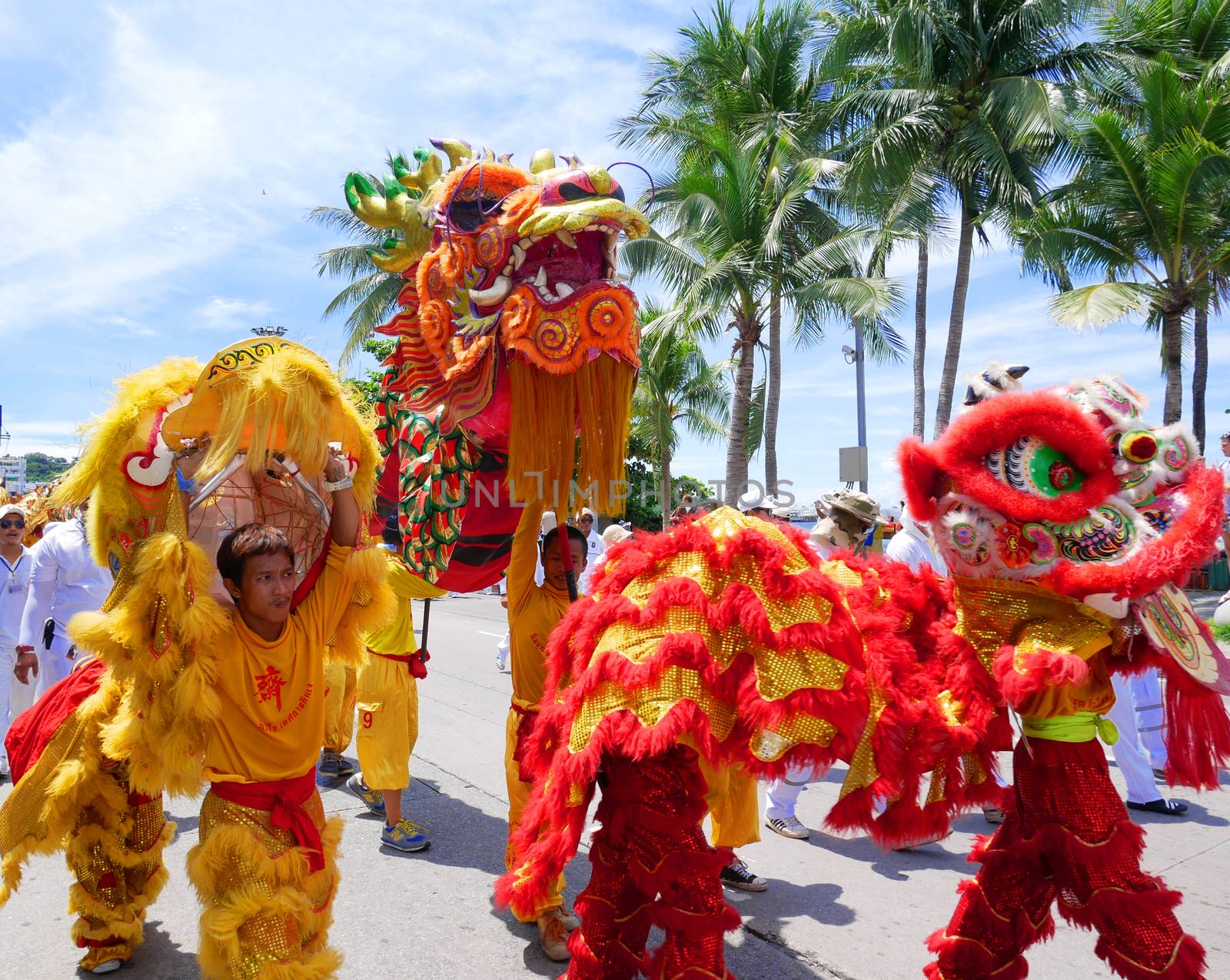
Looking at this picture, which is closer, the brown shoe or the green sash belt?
the green sash belt

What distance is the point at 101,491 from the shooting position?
2.50 m

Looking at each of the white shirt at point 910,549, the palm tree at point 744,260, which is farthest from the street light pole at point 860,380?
the white shirt at point 910,549

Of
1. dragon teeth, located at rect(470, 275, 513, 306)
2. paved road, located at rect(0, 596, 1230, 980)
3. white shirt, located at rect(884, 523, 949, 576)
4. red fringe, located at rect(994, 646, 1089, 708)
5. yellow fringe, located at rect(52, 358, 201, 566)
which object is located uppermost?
dragon teeth, located at rect(470, 275, 513, 306)

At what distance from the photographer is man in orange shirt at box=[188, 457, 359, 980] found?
226 cm

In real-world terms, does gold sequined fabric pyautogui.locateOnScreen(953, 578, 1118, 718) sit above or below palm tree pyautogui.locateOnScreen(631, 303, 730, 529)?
below

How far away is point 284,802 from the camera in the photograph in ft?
8.00

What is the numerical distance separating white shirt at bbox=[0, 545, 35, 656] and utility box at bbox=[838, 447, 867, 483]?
22.1ft

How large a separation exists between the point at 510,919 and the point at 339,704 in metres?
1.06

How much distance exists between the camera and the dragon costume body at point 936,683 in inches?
79.4

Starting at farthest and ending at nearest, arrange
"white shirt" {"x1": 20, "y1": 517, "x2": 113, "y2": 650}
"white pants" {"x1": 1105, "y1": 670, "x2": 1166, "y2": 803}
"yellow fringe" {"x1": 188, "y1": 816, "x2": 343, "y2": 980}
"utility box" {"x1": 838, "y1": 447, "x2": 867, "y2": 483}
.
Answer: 1. "utility box" {"x1": 838, "y1": 447, "x2": 867, "y2": 483}
2. "white shirt" {"x1": 20, "y1": 517, "x2": 113, "y2": 650}
3. "white pants" {"x1": 1105, "y1": 670, "x2": 1166, "y2": 803}
4. "yellow fringe" {"x1": 188, "y1": 816, "x2": 343, "y2": 980}

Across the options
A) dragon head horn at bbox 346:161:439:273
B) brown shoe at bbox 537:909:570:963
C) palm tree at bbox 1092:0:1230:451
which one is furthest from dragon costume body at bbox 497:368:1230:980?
palm tree at bbox 1092:0:1230:451

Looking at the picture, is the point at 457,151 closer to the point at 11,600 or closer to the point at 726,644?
the point at 726,644

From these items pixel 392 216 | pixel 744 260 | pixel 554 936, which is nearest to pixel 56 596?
pixel 392 216

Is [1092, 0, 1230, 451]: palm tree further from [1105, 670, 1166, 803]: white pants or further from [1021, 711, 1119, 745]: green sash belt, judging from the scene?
[1021, 711, 1119, 745]: green sash belt
